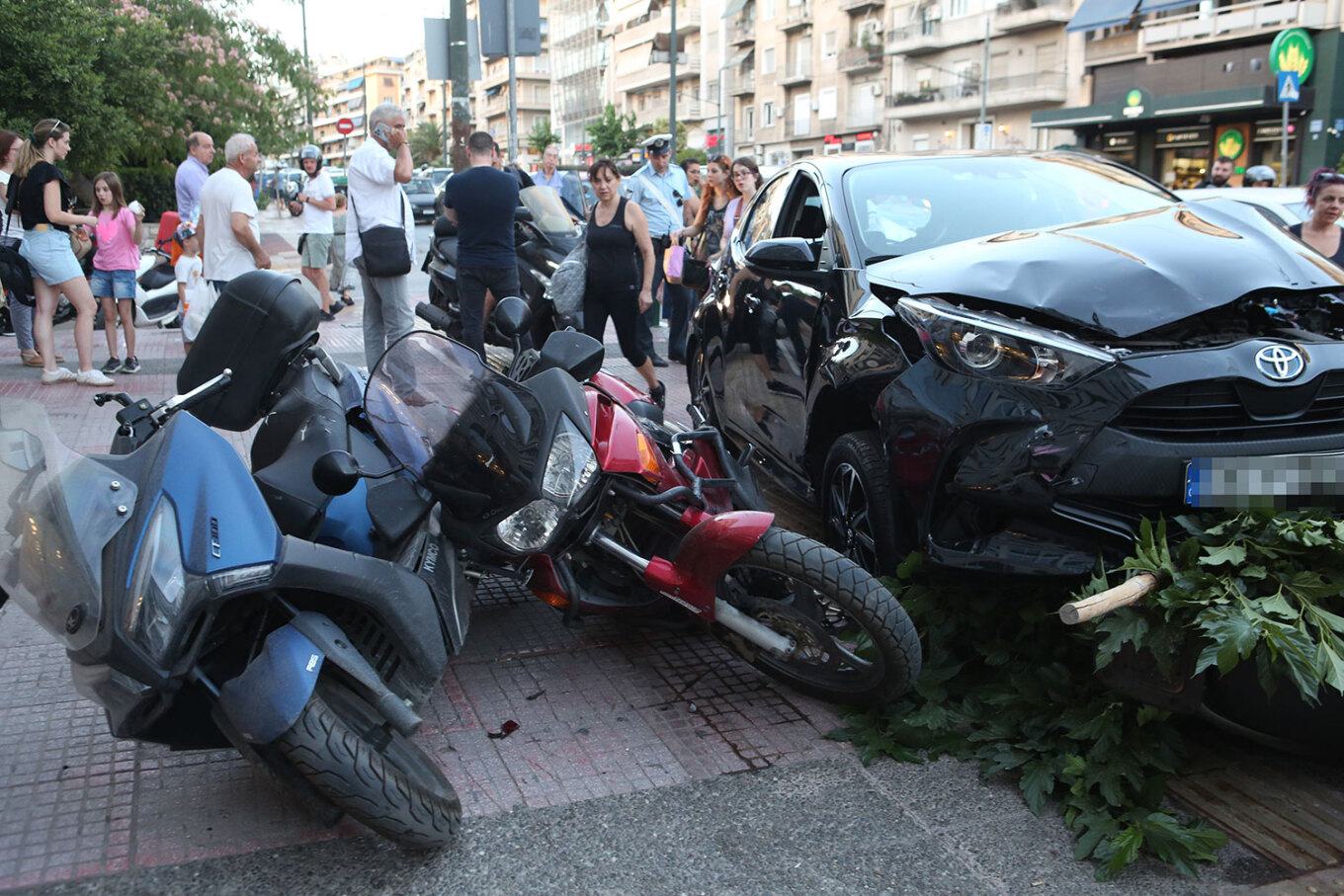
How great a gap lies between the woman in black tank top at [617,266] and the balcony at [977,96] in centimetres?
4850

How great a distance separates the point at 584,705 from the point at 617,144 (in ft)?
234

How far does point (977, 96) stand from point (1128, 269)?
186ft

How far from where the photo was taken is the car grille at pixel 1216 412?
320cm

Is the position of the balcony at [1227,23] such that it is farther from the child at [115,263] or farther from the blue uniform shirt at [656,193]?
the child at [115,263]

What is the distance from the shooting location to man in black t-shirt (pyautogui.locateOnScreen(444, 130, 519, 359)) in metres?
7.88

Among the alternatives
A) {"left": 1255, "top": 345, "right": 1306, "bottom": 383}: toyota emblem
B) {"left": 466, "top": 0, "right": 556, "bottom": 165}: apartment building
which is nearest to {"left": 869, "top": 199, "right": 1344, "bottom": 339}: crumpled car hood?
{"left": 1255, "top": 345, "right": 1306, "bottom": 383}: toyota emblem

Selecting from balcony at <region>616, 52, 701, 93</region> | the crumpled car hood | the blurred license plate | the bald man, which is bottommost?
the blurred license plate

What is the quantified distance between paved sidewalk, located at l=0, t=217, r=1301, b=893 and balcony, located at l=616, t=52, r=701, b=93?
80440 mm

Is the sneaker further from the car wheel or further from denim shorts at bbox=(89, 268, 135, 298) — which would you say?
the car wheel

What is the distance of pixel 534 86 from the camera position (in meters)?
118

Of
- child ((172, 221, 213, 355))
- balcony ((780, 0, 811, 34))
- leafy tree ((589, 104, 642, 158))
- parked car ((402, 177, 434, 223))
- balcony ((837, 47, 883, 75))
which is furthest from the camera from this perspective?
leafy tree ((589, 104, 642, 158))

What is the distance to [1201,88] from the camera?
40.5m

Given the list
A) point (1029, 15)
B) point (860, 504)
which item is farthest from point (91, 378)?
point (1029, 15)

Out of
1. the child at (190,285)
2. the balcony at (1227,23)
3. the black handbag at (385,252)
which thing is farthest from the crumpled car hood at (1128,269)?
the balcony at (1227,23)
